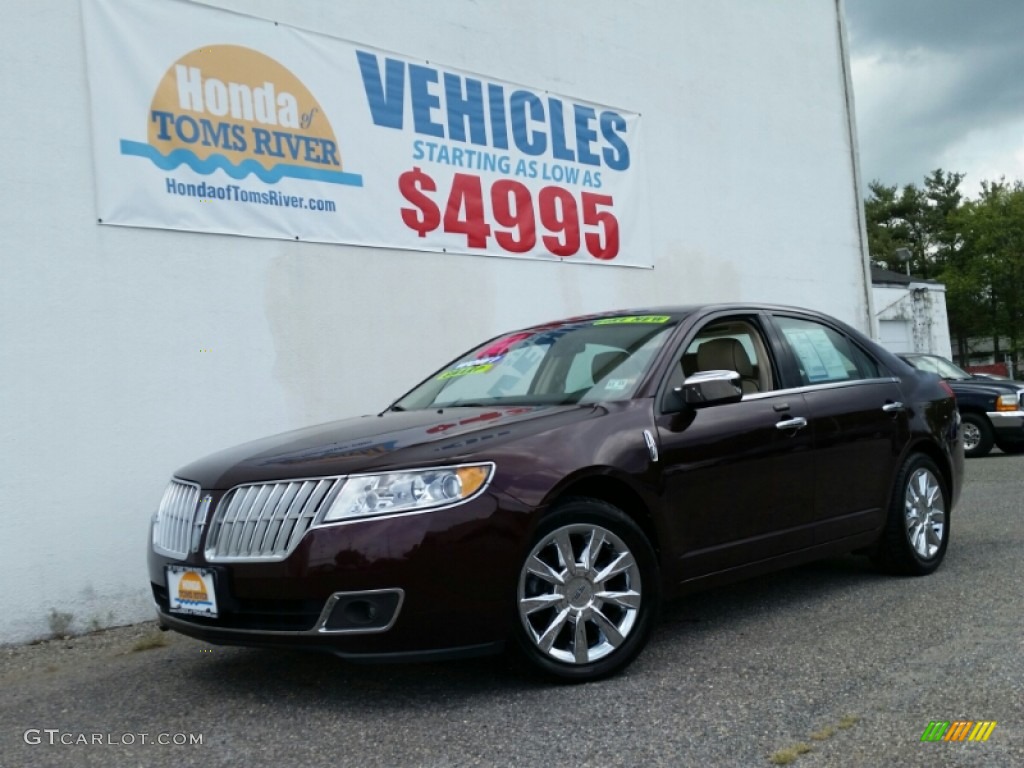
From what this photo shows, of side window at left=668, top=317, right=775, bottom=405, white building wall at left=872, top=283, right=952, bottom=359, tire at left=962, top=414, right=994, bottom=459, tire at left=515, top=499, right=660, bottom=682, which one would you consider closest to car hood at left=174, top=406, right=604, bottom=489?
tire at left=515, top=499, right=660, bottom=682

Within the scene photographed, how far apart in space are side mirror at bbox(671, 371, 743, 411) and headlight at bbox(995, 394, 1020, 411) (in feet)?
32.6

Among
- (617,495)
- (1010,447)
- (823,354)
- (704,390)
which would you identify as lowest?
(1010,447)

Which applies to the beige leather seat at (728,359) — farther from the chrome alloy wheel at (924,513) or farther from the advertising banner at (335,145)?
the advertising banner at (335,145)

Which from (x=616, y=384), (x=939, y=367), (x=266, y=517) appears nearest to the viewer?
(x=266, y=517)

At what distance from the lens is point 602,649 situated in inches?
162

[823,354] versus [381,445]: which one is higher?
[823,354]

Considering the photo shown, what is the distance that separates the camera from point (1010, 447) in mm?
13484

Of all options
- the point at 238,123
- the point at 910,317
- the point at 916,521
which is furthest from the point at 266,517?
the point at 910,317

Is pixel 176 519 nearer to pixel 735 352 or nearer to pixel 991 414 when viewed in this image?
pixel 735 352

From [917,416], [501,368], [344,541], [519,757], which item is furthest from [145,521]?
[917,416]

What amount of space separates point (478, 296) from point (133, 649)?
12.9ft

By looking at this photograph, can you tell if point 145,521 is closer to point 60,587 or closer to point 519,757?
point 60,587

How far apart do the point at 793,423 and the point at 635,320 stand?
0.91m

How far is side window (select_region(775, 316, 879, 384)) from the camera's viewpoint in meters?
5.54
